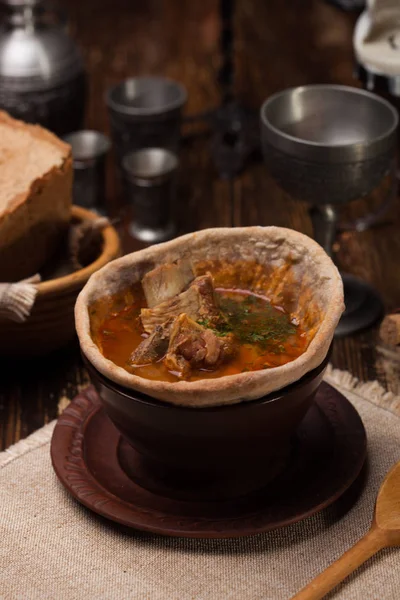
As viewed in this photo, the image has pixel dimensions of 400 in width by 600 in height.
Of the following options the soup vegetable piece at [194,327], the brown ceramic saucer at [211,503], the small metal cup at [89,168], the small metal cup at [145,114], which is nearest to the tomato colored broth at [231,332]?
the soup vegetable piece at [194,327]

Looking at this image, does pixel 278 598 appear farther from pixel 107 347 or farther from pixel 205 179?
pixel 205 179

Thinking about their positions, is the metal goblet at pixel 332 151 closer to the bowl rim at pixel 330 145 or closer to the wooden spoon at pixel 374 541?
the bowl rim at pixel 330 145

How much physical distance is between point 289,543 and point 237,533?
0.12 m

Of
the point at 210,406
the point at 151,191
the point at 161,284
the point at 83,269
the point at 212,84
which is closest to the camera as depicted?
the point at 210,406

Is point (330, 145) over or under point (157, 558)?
over

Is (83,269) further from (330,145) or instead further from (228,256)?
(330,145)

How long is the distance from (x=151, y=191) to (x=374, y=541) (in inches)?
60.8

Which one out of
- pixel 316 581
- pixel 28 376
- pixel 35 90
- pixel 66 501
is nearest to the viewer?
pixel 316 581

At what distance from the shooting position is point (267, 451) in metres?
1.54

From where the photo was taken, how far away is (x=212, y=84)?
12.6 ft

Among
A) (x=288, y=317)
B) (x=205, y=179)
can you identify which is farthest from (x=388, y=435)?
(x=205, y=179)

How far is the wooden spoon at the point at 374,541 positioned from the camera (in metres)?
1.40

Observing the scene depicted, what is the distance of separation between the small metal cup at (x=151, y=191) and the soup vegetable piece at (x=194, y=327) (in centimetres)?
106

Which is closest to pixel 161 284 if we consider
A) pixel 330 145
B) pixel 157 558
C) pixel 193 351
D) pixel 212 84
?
pixel 193 351
